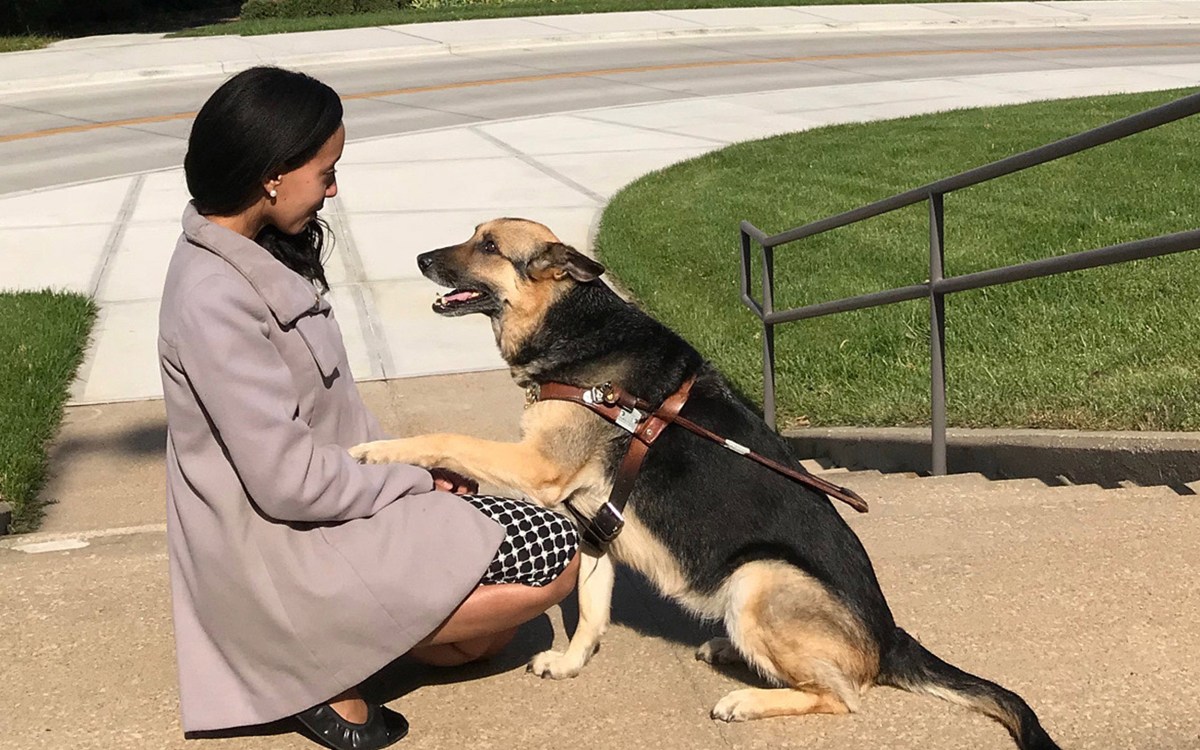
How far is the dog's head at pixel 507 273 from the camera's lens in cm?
460

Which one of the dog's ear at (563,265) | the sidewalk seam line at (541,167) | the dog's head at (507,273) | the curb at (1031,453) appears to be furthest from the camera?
the sidewalk seam line at (541,167)

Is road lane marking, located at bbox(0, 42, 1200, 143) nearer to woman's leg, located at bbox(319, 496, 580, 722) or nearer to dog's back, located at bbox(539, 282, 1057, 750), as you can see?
dog's back, located at bbox(539, 282, 1057, 750)

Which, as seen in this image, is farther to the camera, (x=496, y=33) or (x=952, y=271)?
(x=496, y=33)

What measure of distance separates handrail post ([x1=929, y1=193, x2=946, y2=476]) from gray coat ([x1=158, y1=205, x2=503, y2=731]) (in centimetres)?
312

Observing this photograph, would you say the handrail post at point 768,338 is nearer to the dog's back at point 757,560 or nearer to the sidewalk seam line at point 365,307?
the sidewalk seam line at point 365,307

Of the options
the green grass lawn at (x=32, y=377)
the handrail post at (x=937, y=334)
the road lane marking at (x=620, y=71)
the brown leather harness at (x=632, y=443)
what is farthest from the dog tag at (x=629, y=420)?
the road lane marking at (x=620, y=71)

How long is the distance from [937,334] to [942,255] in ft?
1.24

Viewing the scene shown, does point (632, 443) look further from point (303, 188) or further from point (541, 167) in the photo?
point (541, 167)

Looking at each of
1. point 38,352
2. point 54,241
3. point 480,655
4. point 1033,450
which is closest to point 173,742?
point 480,655

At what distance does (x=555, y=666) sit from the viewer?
409 cm

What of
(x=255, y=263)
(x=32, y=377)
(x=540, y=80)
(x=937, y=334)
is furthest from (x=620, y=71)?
(x=255, y=263)

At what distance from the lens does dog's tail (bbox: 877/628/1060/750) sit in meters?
3.45

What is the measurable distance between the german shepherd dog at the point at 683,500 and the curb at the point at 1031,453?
213 cm

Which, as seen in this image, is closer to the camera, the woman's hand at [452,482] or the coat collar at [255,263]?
the coat collar at [255,263]
